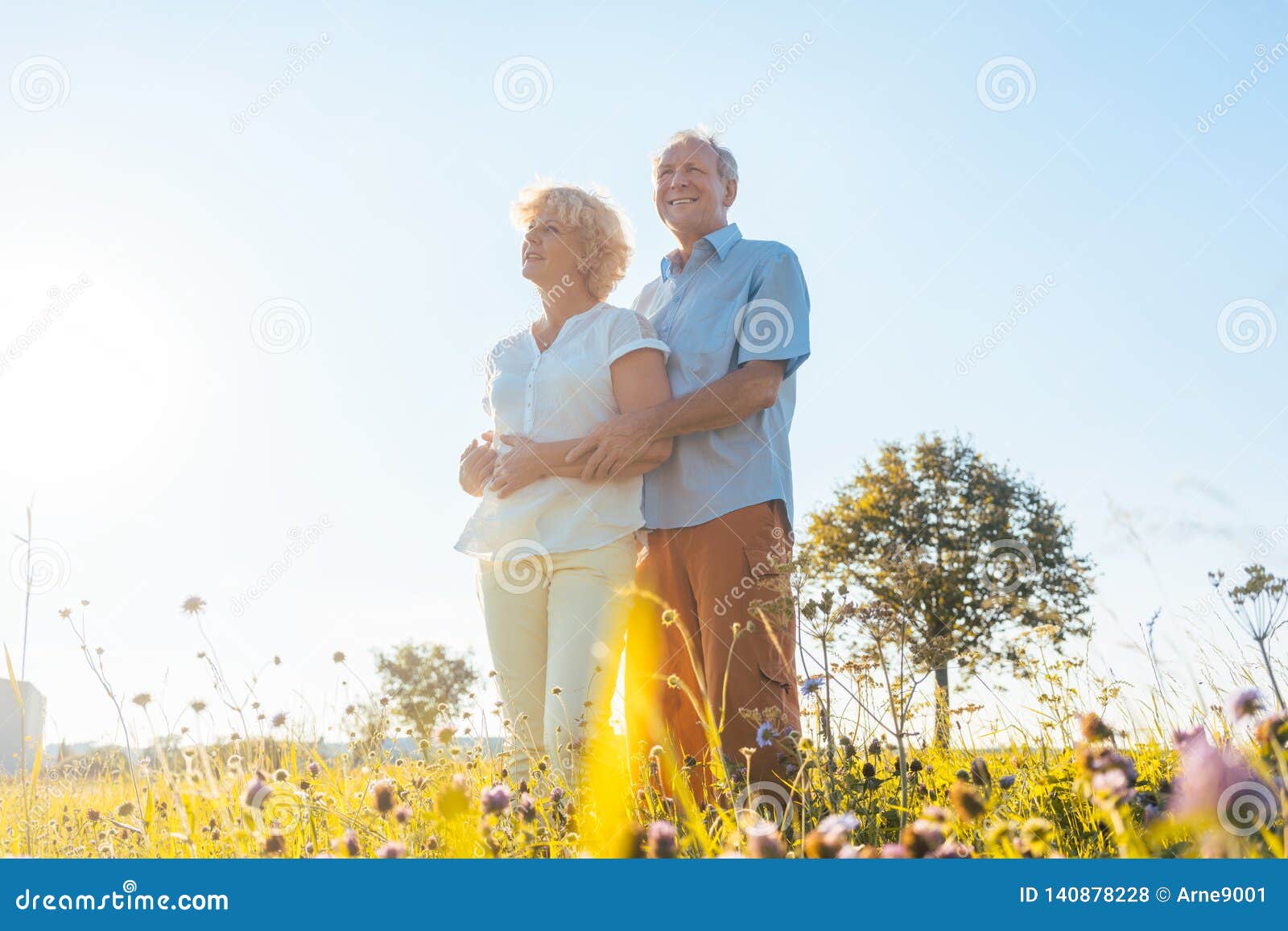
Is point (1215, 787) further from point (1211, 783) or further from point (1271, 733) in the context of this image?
point (1271, 733)

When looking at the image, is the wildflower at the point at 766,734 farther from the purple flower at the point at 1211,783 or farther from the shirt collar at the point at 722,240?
the shirt collar at the point at 722,240

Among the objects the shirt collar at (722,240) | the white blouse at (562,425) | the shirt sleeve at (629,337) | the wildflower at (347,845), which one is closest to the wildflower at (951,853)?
the wildflower at (347,845)

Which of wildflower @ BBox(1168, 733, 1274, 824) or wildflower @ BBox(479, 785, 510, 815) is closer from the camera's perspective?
wildflower @ BBox(1168, 733, 1274, 824)

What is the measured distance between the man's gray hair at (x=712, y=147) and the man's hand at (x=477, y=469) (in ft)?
5.47

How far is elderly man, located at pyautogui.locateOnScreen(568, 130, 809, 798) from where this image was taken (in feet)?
11.7

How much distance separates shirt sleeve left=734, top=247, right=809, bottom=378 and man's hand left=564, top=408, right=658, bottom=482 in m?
0.52

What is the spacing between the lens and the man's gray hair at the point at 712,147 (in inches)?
172

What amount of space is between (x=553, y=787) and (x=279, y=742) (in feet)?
8.43

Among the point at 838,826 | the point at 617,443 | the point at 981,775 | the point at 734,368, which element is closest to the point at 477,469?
the point at 617,443

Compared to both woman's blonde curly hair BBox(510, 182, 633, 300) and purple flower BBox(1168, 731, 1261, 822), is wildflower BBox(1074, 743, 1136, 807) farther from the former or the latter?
woman's blonde curly hair BBox(510, 182, 633, 300)

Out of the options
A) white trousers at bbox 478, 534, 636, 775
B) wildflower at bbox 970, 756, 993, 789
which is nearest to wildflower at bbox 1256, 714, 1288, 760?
wildflower at bbox 970, 756, 993, 789
